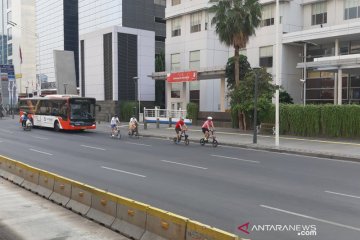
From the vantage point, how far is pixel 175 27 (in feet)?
190

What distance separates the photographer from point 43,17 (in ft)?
356

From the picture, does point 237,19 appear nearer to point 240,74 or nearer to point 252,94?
point 252,94

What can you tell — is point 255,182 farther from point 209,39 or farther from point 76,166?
point 209,39

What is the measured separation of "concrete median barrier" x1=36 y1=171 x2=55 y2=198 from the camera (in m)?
11.0

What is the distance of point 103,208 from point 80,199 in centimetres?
111

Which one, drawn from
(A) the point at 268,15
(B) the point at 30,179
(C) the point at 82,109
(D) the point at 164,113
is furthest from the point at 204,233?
(A) the point at 268,15

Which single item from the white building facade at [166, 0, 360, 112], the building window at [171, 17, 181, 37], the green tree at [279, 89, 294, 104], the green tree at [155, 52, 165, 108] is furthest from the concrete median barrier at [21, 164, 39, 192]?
the green tree at [155, 52, 165, 108]

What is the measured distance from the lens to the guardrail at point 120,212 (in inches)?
253

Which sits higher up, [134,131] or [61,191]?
[134,131]

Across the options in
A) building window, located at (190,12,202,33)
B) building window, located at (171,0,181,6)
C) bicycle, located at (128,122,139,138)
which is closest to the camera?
bicycle, located at (128,122,139,138)

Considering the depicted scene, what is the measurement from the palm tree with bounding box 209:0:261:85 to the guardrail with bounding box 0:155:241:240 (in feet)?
80.0

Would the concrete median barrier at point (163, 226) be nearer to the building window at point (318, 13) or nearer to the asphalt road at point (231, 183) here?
the asphalt road at point (231, 183)

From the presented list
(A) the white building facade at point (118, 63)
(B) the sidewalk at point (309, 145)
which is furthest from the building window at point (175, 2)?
(B) the sidewalk at point (309, 145)

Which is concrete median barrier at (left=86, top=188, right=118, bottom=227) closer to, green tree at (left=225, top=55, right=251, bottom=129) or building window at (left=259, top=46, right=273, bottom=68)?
green tree at (left=225, top=55, right=251, bottom=129)
